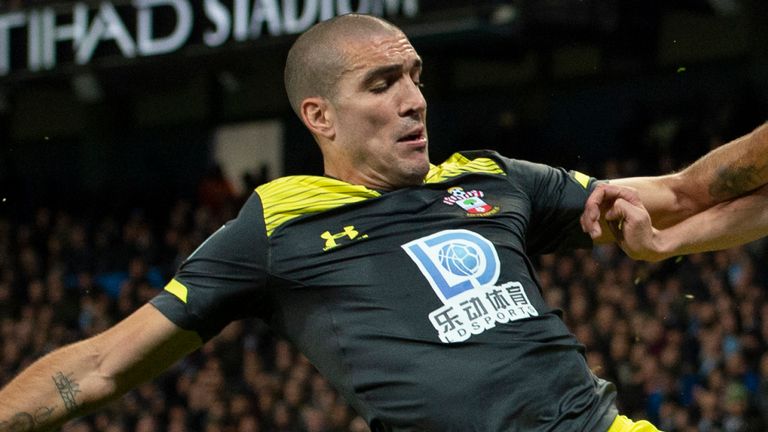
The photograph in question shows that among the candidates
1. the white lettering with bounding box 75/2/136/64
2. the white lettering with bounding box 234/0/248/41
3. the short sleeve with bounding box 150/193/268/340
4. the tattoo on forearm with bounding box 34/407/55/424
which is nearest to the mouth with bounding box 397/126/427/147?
the short sleeve with bounding box 150/193/268/340

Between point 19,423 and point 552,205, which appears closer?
point 19,423

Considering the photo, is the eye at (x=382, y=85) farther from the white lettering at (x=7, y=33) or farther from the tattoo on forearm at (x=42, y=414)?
the white lettering at (x=7, y=33)

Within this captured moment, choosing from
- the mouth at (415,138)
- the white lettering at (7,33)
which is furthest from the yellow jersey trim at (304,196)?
the white lettering at (7,33)

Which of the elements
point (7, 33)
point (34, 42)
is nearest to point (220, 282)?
point (34, 42)

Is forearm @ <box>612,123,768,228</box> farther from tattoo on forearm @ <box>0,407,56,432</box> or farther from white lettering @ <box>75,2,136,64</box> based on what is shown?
white lettering @ <box>75,2,136,64</box>

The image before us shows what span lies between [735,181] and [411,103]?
1052 millimetres

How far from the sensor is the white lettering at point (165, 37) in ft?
46.5

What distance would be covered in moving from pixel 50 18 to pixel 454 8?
4.93 meters

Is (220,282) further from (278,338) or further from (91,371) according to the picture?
Answer: (278,338)

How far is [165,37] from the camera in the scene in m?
14.4

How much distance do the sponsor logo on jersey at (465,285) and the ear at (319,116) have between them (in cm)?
52

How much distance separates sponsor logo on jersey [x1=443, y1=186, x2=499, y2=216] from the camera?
3955mm

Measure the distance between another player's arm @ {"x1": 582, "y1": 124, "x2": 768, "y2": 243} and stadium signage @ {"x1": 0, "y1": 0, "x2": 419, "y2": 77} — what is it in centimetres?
883

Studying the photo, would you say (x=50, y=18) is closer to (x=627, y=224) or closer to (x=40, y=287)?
(x=40, y=287)
